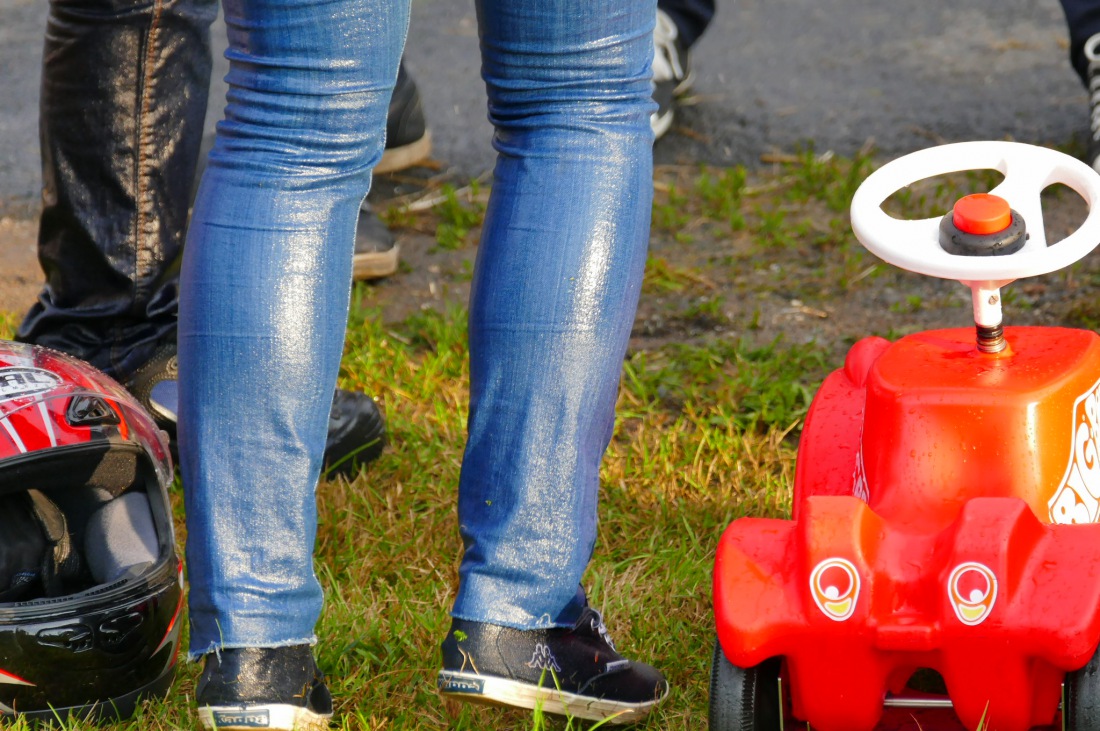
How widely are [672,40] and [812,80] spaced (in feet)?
2.05

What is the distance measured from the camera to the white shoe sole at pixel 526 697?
143cm

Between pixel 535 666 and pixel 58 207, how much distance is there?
4.23 feet

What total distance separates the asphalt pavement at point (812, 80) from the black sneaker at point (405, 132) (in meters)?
0.21

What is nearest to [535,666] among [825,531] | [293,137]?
[825,531]

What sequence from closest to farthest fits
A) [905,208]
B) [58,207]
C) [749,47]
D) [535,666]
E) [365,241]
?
[535,666] → [58,207] → [365,241] → [905,208] → [749,47]

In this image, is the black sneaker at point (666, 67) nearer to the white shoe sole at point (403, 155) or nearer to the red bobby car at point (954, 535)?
the white shoe sole at point (403, 155)

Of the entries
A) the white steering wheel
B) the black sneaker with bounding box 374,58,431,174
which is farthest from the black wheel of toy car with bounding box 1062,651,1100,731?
the black sneaker with bounding box 374,58,431,174

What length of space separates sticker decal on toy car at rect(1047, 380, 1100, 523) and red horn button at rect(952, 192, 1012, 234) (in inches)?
8.5

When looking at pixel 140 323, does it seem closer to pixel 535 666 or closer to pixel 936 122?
pixel 535 666

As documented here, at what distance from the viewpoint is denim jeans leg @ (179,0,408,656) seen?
4.24ft

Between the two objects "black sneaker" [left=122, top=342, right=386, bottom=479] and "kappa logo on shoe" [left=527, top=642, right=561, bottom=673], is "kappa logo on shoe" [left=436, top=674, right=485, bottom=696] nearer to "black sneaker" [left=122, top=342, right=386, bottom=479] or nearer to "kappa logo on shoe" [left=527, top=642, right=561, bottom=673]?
"kappa logo on shoe" [left=527, top=642, right=561, bottom=673]

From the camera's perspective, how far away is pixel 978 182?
10.5 feet

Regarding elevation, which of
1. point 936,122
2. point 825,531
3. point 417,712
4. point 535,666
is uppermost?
point 936,122

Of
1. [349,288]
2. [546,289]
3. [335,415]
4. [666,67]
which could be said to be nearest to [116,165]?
[335,415]
